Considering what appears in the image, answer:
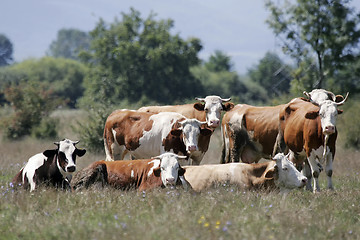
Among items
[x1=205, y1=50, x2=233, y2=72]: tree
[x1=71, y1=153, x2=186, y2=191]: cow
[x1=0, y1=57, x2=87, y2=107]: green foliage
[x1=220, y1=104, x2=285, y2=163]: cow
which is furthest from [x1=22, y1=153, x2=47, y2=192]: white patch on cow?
[x1=205, y1=50, x2=233, y2=72]: tree

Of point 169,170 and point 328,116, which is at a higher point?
point 328,116

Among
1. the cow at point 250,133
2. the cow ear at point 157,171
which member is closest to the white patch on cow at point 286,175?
the cow ear at point 157,171

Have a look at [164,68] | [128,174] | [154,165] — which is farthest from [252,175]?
[164,68]

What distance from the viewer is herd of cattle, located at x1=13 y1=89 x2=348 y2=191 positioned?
33.2 feet

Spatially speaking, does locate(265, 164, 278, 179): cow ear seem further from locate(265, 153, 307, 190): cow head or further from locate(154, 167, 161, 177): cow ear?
locate(154, 167, 161, 177): cow ear

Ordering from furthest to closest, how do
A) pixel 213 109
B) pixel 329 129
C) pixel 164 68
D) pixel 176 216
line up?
pixel 164 68 → pixel 213 109 → pixel 329 129 → pixel 176 216

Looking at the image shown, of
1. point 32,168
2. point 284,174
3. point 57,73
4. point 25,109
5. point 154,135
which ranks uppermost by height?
point 154,135

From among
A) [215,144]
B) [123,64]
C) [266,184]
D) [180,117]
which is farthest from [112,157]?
[123,64]

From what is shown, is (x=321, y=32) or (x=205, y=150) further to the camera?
(x=321, y=32)

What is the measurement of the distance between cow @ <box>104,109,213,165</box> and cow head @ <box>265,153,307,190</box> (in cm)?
182

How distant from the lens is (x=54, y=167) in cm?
1005

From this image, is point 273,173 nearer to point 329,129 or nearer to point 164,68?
point 329,129

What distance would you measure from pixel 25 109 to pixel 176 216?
76.2 feet

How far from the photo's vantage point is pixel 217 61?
378 feet
